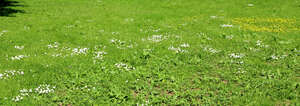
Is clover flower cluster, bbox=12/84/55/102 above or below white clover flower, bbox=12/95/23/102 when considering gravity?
above

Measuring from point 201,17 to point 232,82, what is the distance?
15.5 m

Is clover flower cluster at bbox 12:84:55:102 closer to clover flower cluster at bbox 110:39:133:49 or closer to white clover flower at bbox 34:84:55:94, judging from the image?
white clover flower at bbox 34:84:55:94

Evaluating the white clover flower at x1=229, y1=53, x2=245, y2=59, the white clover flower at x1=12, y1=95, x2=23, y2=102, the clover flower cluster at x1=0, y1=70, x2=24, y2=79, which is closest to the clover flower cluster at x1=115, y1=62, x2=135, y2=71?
the clover flower cluster at x1=0, y1=70, x2=24, y2=79

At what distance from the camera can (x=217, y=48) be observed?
1628 cm

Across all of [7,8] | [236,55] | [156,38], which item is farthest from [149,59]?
[7,8]

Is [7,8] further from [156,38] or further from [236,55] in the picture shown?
[236,55]

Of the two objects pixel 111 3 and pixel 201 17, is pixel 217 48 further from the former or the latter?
pixel 111 3

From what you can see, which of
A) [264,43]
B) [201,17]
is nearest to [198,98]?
[264,43]

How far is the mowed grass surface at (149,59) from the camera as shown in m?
10.7

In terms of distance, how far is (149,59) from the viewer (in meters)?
14.4

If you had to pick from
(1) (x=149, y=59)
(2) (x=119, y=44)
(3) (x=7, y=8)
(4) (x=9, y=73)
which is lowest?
(4) (x=9, y=73)

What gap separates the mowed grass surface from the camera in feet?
35.0

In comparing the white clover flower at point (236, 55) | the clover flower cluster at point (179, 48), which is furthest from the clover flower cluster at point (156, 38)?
the white clover flower at point (236, 55)

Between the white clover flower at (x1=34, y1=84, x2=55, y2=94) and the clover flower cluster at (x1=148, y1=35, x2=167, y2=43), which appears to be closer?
the white clover flower at (x1=34, y1=84, x2=55, y2=94)
